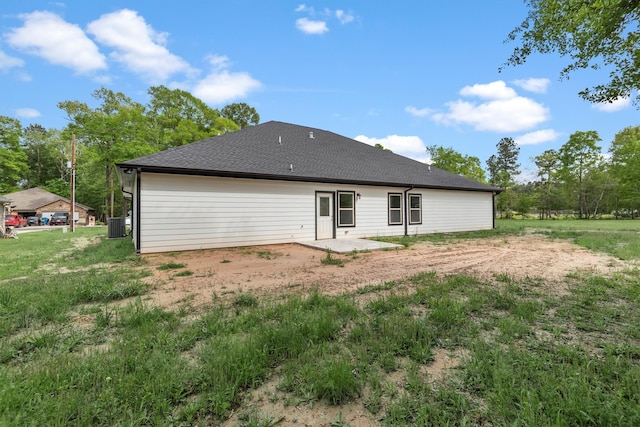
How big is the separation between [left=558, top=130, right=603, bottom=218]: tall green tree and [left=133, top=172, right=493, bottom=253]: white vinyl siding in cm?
3528

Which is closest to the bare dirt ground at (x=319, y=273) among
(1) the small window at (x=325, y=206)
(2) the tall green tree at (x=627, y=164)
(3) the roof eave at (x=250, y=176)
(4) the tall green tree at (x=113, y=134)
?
(3) the roof eave at (x=250, y=176)

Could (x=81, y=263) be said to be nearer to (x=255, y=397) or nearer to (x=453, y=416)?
(x=255, y=397)

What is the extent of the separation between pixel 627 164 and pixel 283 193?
145ft

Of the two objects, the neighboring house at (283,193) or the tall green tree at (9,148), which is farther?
the tall green tree at (9,148)

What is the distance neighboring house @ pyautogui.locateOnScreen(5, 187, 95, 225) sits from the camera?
33281 mm

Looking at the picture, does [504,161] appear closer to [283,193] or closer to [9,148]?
[283,193]

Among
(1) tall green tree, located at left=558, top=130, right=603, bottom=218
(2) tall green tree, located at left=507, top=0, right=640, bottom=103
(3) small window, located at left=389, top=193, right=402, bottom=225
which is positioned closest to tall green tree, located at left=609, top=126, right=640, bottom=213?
(1) tall green tree, located at left=558, top=130, right=603, bottom=218

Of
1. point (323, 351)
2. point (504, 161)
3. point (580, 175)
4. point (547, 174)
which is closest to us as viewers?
point (323, 351)

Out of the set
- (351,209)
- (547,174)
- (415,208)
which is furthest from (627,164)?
(351,209)

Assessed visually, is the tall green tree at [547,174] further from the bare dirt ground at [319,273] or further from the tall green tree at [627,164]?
the bare dirt ground at [319,273]

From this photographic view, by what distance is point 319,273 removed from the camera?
5520mm

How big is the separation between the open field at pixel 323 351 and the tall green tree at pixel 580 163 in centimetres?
4042

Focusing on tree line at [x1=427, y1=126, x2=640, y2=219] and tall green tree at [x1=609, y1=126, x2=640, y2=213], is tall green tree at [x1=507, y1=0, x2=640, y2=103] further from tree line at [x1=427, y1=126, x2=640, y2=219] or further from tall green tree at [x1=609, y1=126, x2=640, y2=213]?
tall green tree at [x1=609, y1=126, x2=640, y2=213]

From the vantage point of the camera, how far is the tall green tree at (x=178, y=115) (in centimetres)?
2541
